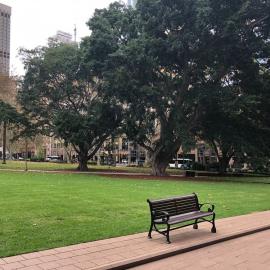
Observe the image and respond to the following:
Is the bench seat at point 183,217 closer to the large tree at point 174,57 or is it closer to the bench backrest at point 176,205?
the bench backrest at point 176,205

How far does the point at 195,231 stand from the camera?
10.9m

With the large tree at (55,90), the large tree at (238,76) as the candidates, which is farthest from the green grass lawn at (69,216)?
the large tree at (55,90)

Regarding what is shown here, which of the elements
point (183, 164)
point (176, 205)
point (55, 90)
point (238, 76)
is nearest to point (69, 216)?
point (176, 205)

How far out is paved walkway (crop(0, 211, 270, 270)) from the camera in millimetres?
Result: 7445

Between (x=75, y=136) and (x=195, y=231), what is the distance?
32.4m

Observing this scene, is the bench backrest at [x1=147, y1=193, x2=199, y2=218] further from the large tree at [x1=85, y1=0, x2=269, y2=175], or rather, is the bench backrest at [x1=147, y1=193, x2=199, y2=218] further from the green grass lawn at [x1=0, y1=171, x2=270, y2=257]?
the large tree at [x1=85, y1=0, x2=269, y2=175]

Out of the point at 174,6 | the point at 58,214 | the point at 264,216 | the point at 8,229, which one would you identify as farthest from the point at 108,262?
the point at 174,6

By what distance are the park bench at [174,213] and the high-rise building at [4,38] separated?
52.8 meters

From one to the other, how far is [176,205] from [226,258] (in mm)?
2394

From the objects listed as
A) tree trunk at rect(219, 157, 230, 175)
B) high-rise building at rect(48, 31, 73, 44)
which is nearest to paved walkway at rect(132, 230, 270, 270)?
tree trunk at rect(219, 157, 230, 175)

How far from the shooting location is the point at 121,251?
335 inches

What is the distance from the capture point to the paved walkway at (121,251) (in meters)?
7.45

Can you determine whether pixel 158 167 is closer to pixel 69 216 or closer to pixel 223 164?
pixel 223 164

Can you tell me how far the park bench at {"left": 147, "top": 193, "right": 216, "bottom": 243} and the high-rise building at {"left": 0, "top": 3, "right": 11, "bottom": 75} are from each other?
5284 centimetres
